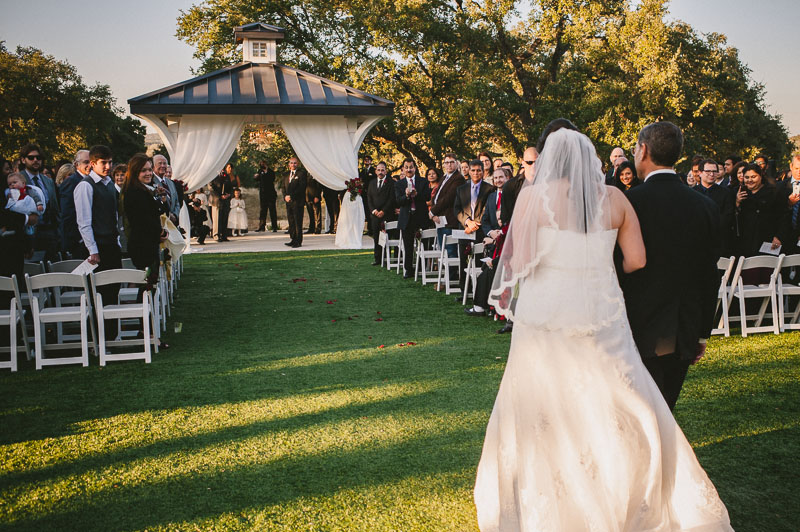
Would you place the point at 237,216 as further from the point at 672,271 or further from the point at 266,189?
the point at 672,271

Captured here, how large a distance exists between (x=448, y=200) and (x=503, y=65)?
17.3 m

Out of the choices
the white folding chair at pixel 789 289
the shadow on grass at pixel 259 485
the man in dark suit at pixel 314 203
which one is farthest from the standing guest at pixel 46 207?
the man in dark suit at pixel 314 203

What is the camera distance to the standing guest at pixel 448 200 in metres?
11.2

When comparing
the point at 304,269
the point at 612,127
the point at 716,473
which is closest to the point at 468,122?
the point at 612,127

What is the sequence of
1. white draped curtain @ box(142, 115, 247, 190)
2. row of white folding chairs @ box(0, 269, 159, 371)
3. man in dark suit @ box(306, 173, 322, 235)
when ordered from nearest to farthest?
1. row of white folding chairs @ box(0, 269, 159, 371)
2. white draped curtain @ box(142, 115, 247, 190)
3. man in dark suit @ box(306, 173, 322, 235)

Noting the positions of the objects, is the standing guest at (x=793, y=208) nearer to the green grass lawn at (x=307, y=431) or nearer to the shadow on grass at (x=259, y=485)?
the green grass lawn at (x=307, y=431)

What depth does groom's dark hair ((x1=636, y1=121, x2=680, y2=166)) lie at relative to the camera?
11.3ft

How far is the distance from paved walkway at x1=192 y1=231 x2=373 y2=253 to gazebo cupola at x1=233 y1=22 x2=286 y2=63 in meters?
5.26

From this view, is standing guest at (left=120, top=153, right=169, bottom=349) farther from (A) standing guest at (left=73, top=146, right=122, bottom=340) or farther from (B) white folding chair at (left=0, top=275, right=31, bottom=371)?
(B) white folding chair at (left=0, top=275, right=31, bottom=371)

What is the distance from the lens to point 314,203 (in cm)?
2211

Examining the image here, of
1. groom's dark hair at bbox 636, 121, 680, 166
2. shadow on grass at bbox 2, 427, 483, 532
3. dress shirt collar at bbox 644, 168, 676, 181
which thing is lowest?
shadow on grass at bbox 2, 427, 483, 532

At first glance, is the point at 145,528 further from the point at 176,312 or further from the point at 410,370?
the point at 176,312

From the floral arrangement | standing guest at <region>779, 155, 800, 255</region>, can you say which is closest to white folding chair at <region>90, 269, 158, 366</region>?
standing guest at <region>779, 155, 800, 255</region>

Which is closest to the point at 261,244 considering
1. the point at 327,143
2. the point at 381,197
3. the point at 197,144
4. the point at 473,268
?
the point at 197,144
